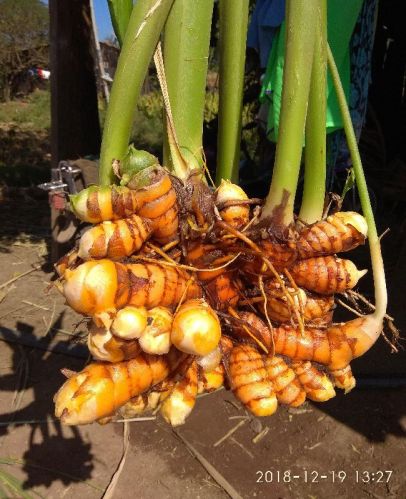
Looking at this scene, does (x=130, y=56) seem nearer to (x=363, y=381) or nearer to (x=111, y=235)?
(x=111, y=235)

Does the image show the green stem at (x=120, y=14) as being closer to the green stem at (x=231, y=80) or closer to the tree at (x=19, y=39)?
the green stem at (x=231, y=80)

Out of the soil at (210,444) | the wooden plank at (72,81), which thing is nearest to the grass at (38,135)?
the wooden plank at (72,81)

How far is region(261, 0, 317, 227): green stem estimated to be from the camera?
977mm

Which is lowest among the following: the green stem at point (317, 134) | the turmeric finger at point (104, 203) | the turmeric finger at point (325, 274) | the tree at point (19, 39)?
the turmeric finger at point (325, 274)

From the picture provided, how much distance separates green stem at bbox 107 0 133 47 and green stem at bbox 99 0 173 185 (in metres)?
0.13

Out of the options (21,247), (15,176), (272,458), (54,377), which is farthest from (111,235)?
(15,176)

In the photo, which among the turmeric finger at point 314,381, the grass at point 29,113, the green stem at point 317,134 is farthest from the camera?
the grass at point 29,113

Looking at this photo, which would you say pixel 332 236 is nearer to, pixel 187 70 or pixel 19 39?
pixel 187 70

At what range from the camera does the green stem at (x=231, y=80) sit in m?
1.12

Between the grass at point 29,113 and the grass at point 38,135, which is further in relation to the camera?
the grass at point 29,113

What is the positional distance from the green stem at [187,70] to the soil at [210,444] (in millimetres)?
1995

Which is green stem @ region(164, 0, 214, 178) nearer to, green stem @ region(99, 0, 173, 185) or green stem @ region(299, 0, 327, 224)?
green stem @ region(99, 0, 173, 185)

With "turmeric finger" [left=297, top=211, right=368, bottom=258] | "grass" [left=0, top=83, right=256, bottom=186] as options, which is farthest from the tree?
"turmeric finger" [left=297, top=211, right=368, bottom=258]

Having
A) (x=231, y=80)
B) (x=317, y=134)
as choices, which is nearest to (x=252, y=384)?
(x=317, y=134)
